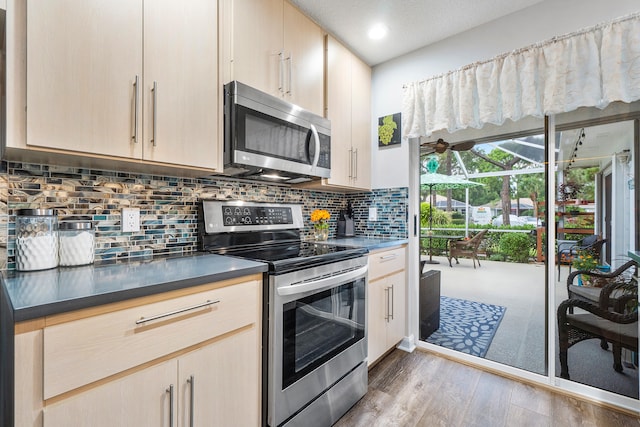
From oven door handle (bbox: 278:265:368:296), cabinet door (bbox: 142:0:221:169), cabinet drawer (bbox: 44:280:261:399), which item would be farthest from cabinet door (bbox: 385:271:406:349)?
cabinet door (bbox: 142:0:221:169)

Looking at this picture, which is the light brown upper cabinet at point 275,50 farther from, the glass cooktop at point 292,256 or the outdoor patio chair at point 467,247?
the outdoor patio chair at point 467,247

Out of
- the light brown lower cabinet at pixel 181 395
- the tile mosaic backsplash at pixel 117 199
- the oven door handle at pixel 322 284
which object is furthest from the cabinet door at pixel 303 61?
the light brown lower cabinet at pixel 181 395

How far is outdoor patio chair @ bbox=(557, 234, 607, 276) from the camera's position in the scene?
183 centimetres

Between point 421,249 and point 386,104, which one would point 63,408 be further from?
point 386,104

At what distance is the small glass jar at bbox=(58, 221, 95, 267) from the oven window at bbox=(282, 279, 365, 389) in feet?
2.89

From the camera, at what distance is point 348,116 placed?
2.33 meters

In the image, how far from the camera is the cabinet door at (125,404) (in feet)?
2.57

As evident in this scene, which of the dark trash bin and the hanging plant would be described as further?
the dark trash bin

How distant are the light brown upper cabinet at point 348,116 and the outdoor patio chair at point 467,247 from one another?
0.87 meters

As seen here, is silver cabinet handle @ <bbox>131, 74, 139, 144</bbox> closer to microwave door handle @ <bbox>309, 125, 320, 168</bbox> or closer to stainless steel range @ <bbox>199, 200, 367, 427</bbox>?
stainless steel range @ <bbox>199, 200, 367, 427</bbox>

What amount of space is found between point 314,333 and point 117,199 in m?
1.18

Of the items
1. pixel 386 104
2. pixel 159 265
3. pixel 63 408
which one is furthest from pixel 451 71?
pixel 63 408

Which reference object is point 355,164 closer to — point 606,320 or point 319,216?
point 319,216

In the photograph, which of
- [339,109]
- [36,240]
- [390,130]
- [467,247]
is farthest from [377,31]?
[36,240]
